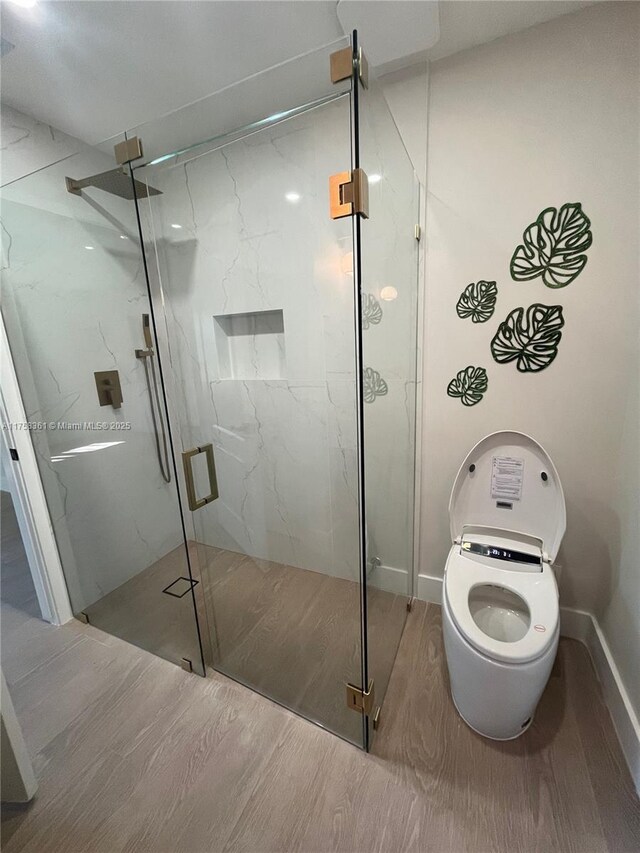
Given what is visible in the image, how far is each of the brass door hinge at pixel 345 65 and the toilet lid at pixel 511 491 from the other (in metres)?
1.31

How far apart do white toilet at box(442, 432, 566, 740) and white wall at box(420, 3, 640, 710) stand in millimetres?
181

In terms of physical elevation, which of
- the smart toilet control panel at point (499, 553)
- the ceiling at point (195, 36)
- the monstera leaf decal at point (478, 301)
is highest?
the ceiling at point (195, 36)

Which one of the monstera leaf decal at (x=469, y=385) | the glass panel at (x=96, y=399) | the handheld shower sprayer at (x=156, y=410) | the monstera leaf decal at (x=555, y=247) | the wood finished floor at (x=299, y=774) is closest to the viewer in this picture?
the wood finished floor at (x=299, y=774)

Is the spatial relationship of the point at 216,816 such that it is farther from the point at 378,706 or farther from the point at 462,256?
the point at 462,256

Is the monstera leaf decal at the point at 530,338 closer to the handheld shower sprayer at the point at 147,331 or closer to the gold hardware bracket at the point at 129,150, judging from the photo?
the gold hardware bracket at the point at 129,150

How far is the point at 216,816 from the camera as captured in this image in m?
1.07

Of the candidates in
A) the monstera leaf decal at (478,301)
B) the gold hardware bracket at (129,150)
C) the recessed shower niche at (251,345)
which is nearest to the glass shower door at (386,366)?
the monstera leaf decal at (478,301)

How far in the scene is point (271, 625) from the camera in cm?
169

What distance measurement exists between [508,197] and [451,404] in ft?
2.92

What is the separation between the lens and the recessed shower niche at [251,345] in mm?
1800

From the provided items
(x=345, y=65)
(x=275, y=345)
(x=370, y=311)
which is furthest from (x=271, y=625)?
(x=345, y=65)

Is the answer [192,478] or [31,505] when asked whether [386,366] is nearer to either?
[192,478]

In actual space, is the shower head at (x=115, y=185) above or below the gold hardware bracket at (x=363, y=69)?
above

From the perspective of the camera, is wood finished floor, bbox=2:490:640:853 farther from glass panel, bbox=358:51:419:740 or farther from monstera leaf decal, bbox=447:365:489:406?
monstera leaf decal, bbox=447:365:489:406
